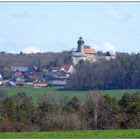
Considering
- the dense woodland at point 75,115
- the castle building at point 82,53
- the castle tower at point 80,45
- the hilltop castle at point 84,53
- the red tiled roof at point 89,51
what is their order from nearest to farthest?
the dense woodland at point 75,115 → the hilltop castle at point 84,53 → the castle building at point 82,53 → the castle tower at point 80,45 → the red tiled roof at point 89,51

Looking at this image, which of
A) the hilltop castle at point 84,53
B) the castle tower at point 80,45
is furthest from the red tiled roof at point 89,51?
the castle tower at point 80,45

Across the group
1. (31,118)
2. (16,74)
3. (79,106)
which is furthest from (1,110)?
(16,74)

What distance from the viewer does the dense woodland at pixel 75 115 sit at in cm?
2442

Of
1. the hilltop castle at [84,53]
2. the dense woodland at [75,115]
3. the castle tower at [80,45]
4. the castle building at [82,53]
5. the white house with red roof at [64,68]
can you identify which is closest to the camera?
the dense woodland at [75,115]

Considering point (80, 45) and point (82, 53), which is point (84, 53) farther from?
point (82, 53)

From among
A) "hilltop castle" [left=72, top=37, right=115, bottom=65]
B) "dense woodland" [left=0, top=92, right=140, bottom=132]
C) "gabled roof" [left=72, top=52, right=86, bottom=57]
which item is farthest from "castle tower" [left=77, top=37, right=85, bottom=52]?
"dense woodland" [left=0, top=92, right=140, bottom=132]

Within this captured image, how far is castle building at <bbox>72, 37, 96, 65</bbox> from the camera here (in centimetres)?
12094

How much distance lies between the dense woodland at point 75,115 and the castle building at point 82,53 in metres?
88.7

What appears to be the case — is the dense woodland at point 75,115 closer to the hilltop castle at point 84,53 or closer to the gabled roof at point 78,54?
the hilltop castle at point 84,53

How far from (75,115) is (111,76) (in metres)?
45.0

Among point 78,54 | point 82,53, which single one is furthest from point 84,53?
point 78,54

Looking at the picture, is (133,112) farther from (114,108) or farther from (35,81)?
(35,81)

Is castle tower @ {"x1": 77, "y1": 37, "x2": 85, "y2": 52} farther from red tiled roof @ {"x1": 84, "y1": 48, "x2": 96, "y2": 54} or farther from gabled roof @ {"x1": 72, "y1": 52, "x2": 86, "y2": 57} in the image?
gabled roof @ {"x1": 72, "y1": 52, "x2": 86, "y2": 57}

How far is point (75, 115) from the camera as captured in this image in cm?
2622
